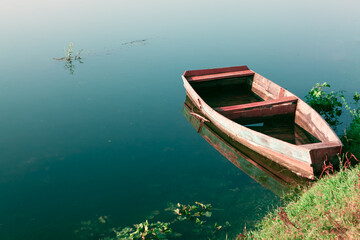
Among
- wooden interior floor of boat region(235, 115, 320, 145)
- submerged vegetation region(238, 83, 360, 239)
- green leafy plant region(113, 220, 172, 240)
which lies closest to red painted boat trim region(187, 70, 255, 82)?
wooden interior floor of boat region(235, 115, 320, 145)

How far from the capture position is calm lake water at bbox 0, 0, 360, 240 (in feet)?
25.4

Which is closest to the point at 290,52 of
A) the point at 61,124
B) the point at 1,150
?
the point at 61,124

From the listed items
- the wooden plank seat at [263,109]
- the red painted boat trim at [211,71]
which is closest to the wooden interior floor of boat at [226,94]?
the red painted boat trim at [211,71]

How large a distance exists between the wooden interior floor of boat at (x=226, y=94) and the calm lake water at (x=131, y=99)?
47.7 inches

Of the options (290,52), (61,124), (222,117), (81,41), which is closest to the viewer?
(222,117)

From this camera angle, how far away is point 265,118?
10.5 meters

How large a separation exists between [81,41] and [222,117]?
50.1 feet

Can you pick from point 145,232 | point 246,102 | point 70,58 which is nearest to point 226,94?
point 246,102

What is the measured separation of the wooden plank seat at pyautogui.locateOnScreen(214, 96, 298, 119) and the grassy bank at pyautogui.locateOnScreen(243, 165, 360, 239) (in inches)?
164

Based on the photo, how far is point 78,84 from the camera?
15.3 m

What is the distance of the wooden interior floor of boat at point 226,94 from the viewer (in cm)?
1266

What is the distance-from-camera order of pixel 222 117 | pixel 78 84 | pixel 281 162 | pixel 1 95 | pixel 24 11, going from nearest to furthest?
pixel 281 162 < pixel 222 117 < pixel 1 95 < pixel 78 84 < pixel 24 11

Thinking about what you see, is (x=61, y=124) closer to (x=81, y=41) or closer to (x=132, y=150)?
(x=132, y=150)

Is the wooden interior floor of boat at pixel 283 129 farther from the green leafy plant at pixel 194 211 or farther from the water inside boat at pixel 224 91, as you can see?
the green leafy plant at pixel 194 211
